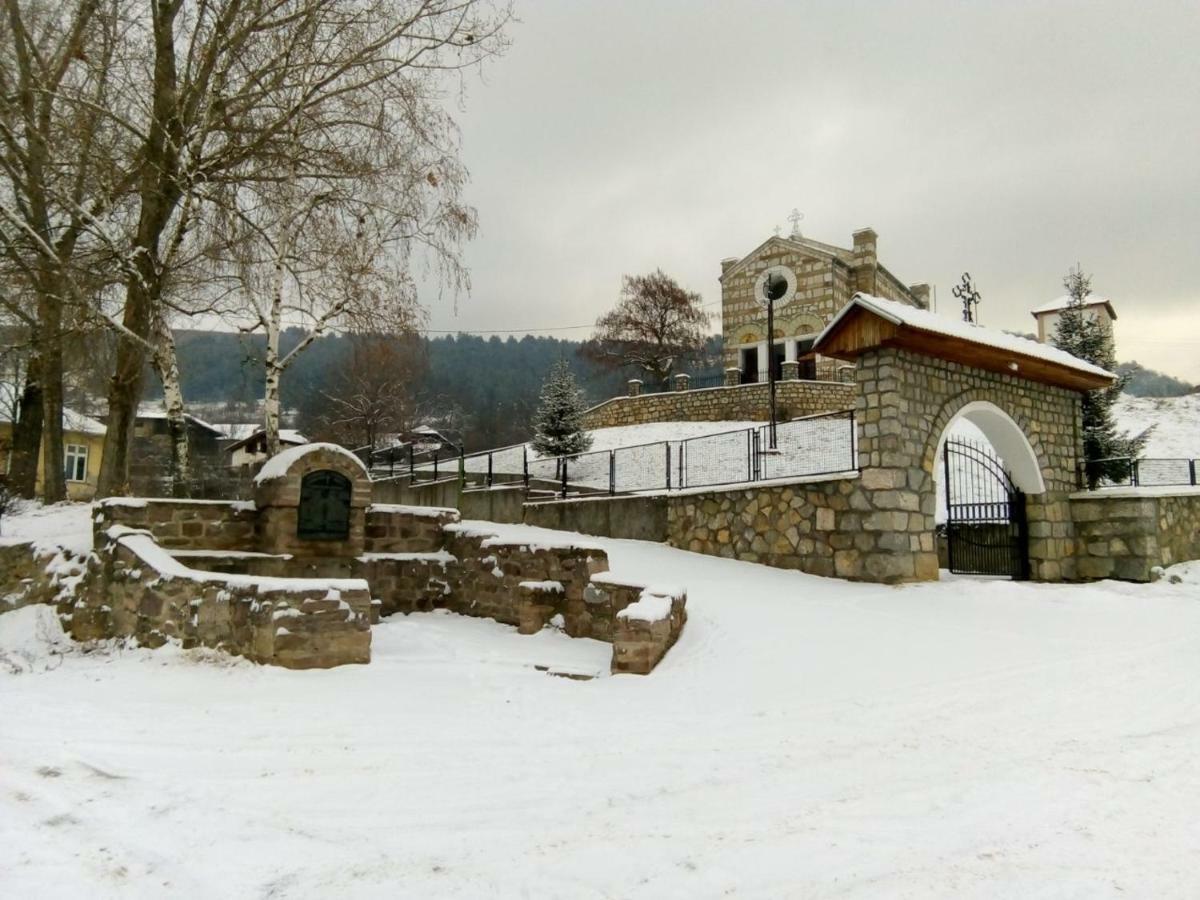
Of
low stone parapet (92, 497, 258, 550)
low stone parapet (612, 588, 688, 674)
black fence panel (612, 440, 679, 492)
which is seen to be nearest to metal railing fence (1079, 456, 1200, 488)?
black fence panel (612, 440, 679, 492)

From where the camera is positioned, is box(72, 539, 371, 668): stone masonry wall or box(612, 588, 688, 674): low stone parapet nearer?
box(72, 539, 371, 668): stone masonry wall

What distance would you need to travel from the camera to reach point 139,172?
1116cm

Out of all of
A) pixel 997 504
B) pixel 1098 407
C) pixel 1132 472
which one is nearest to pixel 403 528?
pixel 997 504

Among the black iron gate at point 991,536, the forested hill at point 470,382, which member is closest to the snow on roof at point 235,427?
the forested hill at point 470,382

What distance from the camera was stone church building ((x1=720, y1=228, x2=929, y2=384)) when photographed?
29375mm

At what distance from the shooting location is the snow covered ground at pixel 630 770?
2.86m

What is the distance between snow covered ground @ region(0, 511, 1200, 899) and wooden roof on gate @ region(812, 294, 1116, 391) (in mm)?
3798

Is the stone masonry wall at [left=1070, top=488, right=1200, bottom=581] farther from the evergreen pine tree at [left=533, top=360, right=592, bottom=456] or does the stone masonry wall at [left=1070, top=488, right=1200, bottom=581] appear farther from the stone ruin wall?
the evergreen pine tree at [left=533, top=360, right=592, bottom=456]

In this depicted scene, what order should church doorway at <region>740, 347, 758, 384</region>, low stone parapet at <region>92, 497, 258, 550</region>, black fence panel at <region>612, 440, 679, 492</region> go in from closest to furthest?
1. low stone parapet at <region>92, 497, 258, 550</region>
2. black fence panel at <region>612, 440, 679, 492</region>
3. church doorway at <region>740, 347, 758, 384</region>

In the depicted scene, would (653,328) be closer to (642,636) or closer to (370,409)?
(370,409)

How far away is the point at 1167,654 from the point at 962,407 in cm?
426

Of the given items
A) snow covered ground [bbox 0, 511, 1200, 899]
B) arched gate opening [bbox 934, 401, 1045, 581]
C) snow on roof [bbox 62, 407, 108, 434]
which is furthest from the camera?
snow on roof [bbox 62, 407, 108, 434]

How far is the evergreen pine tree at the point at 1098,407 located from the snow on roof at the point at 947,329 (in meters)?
5.51

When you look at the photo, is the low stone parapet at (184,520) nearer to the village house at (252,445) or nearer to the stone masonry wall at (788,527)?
the stone masonry wall at (788,527)
